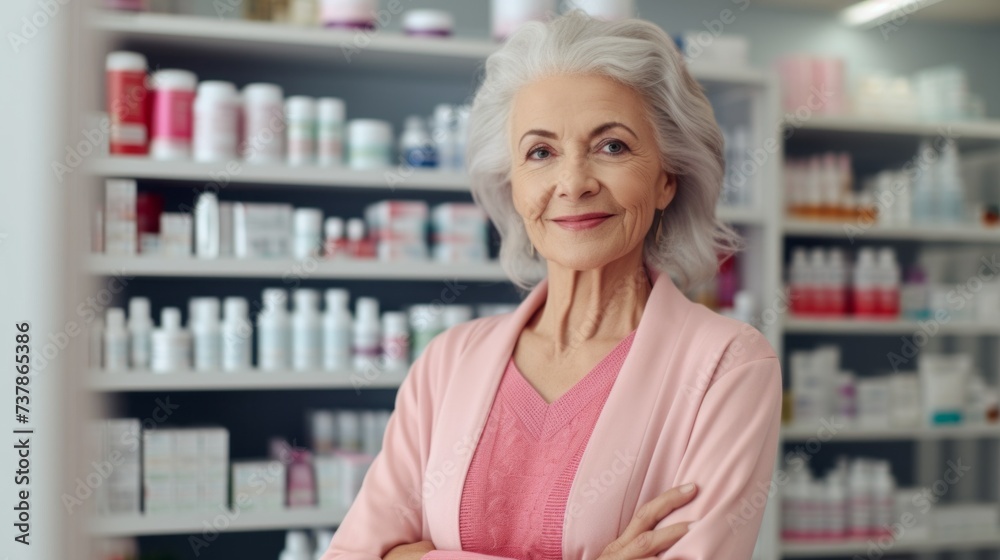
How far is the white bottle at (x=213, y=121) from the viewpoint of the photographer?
2.39 metres

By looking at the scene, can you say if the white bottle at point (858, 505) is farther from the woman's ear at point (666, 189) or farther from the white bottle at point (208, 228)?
the woman's ear at point (666, 189)

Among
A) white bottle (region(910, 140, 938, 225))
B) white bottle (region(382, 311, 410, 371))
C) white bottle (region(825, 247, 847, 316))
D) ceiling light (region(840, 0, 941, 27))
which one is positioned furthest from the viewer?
ceiling light (region(840, 0, 941, 27))

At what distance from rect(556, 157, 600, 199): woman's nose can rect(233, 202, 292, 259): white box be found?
1.48 m

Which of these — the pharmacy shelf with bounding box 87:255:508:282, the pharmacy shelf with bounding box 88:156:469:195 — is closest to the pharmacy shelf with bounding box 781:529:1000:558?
the pharmacy shelf with bounding box 87:255:508:282

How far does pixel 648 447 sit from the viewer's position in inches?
43.8

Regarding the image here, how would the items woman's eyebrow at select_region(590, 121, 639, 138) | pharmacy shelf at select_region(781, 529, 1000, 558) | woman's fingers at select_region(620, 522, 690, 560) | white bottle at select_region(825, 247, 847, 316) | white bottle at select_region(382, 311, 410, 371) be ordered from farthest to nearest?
white bottle at select_region(825, 247, 847, 316)
pharmacy shelf at select_region(781, 529, 1000, 558)
white bottle at select_region(382, 311, 410, 371)
woman's eyebrow at select_region(590, 121, 639, 138)
woman's fingers at select_region(620, 522, 690, 560)

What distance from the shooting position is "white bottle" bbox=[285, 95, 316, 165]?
2467 mm

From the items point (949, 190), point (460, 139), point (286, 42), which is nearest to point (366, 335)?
point (460, 139)

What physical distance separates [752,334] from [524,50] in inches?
17.5

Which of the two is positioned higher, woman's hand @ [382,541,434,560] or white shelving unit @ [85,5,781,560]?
white shelving unit @ [85,5,781,560]

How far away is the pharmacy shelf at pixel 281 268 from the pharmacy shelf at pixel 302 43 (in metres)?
0.55

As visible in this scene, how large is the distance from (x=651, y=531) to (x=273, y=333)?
5.25 feet

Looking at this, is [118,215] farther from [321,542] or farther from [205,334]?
[321,542]

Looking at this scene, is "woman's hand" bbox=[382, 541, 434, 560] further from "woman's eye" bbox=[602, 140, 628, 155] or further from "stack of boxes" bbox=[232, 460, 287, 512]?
"stack of boxes" bbox=[232, 460, 287, 512]
